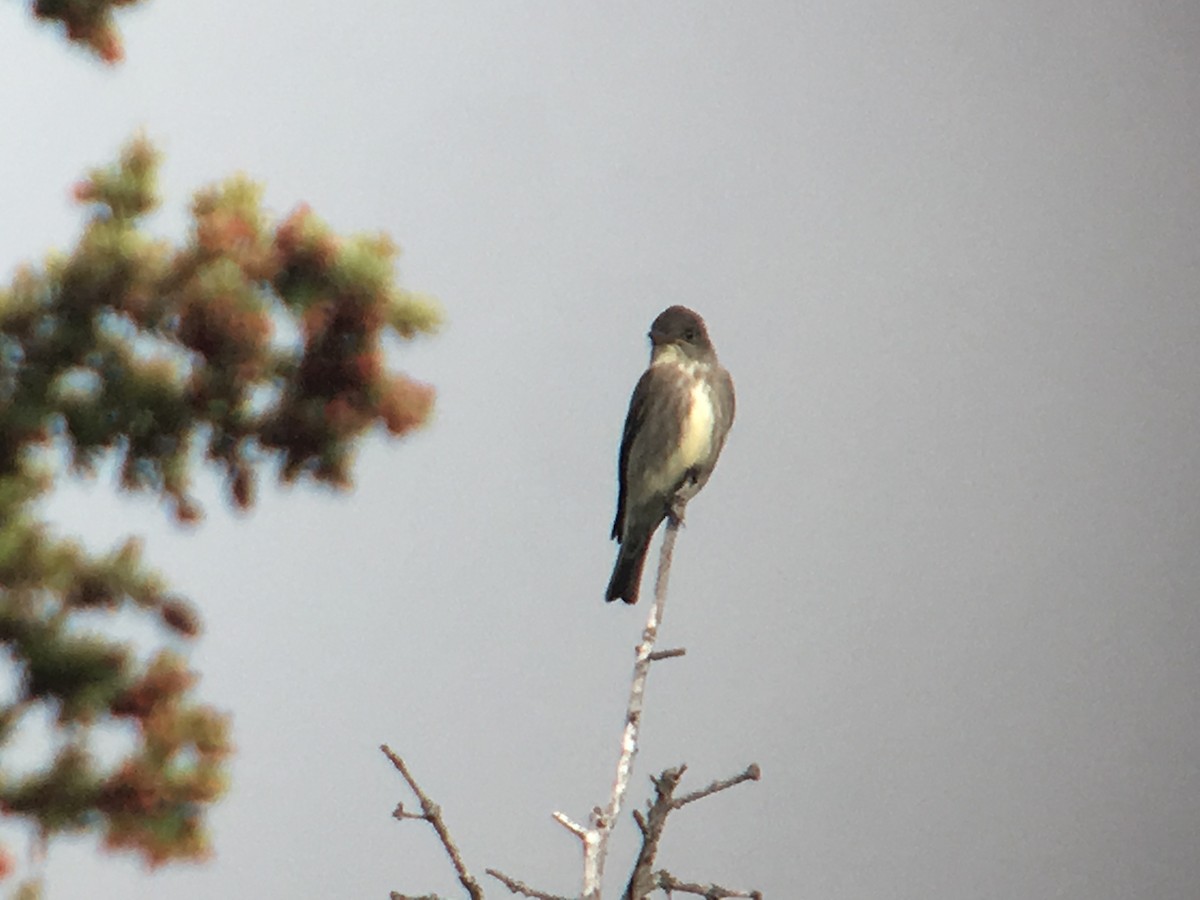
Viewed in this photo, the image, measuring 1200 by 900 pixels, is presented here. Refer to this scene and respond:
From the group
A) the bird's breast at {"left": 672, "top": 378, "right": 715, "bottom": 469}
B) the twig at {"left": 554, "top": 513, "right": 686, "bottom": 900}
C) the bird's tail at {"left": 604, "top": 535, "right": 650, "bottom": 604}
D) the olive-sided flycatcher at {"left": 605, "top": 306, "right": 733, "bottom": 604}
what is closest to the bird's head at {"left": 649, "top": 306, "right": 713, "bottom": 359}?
the olive-sided flycatcher at {"left": 605, "top": 306, "right": 733, "bottom": 604}

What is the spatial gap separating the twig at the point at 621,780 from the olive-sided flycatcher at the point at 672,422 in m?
2.28

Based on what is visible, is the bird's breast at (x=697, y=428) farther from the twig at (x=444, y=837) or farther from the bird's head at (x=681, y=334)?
the twig at (x=444, y=837)

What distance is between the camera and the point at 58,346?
2281 millimetres

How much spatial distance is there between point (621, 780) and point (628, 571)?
2.91 metres

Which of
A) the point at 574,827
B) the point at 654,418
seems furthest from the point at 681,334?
the point at 574,827

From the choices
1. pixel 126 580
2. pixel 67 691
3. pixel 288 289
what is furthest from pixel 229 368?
pixel 67 691

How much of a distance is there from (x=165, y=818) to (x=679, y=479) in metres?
3.20

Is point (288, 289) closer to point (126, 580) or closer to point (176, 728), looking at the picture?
point (126, 580)

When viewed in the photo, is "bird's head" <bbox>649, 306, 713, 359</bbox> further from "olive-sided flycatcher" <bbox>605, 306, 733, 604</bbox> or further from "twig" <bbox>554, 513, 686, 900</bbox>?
"twig" <bbox>554, 513, 686, 900</bbox>

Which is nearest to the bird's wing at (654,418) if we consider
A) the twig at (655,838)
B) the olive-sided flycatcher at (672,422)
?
the olive-sided flycatcher at (672,422)

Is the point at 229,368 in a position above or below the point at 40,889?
above

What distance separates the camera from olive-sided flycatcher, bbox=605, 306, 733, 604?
523cm

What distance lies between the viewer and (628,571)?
5449 millimetres

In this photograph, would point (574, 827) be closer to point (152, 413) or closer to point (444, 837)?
point (444, 837)
